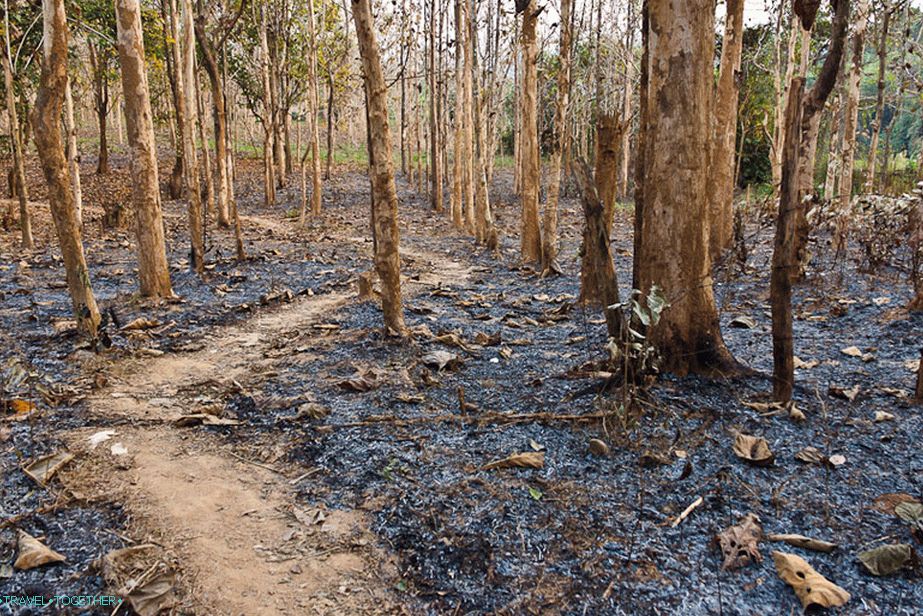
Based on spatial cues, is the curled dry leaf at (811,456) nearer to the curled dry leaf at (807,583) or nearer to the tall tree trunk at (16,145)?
the curled dry leaf at (807,583)

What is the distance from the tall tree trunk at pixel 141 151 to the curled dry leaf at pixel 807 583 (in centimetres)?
724

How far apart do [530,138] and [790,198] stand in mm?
7693

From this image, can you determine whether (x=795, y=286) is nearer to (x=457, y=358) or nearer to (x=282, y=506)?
(x=457, y=358)

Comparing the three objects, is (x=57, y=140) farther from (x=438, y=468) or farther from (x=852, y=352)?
(x=852, y=352)

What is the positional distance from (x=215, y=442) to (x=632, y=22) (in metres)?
22.0

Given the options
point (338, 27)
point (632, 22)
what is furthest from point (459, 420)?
point (338, 27)

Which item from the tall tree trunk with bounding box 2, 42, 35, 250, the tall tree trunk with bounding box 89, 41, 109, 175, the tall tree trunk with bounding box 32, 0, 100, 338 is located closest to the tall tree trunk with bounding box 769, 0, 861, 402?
the tall tree trunk with bounding box 32, 0, 100, 338

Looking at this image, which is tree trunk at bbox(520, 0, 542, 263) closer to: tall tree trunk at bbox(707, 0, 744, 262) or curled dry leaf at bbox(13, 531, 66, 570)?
tall tree trunk at bbox(707, 0, 744, 262)

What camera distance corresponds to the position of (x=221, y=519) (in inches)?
116

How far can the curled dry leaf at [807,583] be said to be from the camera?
7.25 feet

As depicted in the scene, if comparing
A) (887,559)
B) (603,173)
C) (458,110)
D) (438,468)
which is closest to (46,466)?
(438,468)

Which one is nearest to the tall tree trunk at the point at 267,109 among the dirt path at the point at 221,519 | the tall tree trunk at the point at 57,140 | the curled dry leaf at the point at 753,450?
the tall tree trunk at the point at 57,140

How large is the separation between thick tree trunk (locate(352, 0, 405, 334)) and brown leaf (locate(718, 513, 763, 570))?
3.58 meters

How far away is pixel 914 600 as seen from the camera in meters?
2.21
